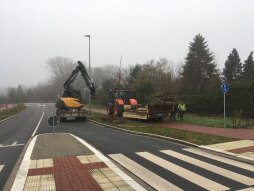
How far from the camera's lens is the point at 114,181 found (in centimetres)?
450

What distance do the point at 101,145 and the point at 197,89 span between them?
26.2 metres

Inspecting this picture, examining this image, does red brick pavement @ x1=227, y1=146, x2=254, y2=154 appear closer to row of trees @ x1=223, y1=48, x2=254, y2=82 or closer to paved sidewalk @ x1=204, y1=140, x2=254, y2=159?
paved sidewalk @ x1=204, y1=140, x2=254, y2=159

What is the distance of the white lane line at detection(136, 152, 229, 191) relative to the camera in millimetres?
4367

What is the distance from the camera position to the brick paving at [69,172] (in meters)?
4.27

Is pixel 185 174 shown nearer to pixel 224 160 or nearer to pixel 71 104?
pixel 224 160

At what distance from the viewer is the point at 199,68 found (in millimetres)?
34969

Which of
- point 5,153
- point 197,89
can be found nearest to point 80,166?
point 5,153

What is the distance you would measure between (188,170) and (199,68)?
32.0 meters

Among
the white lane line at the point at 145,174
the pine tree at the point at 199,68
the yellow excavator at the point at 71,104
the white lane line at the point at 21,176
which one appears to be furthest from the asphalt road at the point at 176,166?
the pine tree at the point at 199,68

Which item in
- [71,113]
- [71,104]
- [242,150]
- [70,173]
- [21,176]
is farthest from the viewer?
[71,104]

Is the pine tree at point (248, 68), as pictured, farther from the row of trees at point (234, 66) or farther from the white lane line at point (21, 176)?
the white lane line at point (21, 176)

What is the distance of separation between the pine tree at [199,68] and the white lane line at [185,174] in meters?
26.9

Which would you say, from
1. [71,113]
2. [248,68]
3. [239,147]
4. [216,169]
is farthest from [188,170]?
[248,68]

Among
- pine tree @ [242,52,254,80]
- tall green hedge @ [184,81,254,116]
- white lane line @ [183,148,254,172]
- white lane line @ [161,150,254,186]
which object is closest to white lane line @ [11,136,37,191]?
white lane line @ [161,150,254,186]
